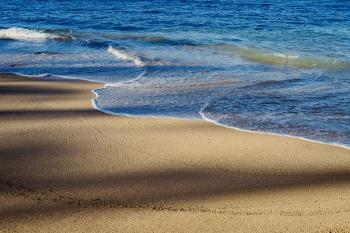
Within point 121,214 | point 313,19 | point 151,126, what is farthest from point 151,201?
point 313,19

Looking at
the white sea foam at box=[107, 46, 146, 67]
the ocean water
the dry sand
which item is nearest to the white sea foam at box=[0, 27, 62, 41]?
the ocean water

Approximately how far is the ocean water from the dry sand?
845mm

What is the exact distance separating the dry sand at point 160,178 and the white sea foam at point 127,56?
5.83 m

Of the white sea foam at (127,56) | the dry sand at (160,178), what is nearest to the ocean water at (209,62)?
the white sea foam at (127,56)

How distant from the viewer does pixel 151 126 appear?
7051 millimetres

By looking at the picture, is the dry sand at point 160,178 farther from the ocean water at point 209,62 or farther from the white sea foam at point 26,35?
the white sea foam at point 26,35

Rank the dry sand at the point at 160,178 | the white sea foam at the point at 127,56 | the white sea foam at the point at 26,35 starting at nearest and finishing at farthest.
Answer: the dry sand at the point at 160,178 → the white sea foam at the point at 127,56 → the white sea foam at the point at 26,35

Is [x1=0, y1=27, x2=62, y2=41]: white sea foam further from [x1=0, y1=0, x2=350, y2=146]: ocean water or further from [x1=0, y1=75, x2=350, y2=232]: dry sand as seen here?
[x1=0, y1=75, x2=350, y2=232]: dry sand

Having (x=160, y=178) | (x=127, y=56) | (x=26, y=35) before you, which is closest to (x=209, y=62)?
(x=127, y=56)

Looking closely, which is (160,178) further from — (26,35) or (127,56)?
(26,35)

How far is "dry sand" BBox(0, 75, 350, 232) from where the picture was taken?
4234 mm

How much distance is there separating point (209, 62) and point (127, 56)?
2.70m

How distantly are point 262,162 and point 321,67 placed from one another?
23.8 ft

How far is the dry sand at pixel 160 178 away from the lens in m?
4.23
